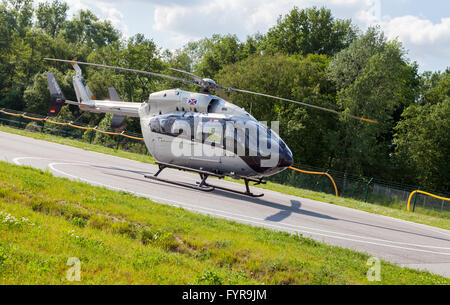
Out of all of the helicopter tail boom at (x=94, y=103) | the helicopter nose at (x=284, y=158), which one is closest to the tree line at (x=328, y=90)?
the helicopter tail boom at (x=94, y=103)

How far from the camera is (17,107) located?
55594 millimetres

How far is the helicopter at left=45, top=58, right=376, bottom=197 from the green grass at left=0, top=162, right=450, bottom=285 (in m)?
4.51

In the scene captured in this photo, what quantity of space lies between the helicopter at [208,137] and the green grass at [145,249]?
4.51 metres

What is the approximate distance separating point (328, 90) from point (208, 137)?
3550cm

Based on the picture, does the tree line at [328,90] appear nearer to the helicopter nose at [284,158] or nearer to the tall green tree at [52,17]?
the helicopter nose at [284,158]

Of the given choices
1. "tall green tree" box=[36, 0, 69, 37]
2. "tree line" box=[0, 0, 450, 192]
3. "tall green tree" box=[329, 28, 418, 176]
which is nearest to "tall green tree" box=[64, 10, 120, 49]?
"tall green tree" box=[36, 0, 69, 37]

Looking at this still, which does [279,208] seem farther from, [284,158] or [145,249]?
[145,249]

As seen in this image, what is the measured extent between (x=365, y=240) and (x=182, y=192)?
20.7ft

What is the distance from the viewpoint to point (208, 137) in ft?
46.0

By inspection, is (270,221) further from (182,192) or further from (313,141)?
(313,141)

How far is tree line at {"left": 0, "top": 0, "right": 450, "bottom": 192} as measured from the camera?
130ft

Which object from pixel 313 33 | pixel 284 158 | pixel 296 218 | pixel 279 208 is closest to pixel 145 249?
pixel 296 218

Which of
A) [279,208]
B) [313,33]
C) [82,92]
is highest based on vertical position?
[313,33]

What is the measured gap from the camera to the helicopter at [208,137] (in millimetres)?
13047
